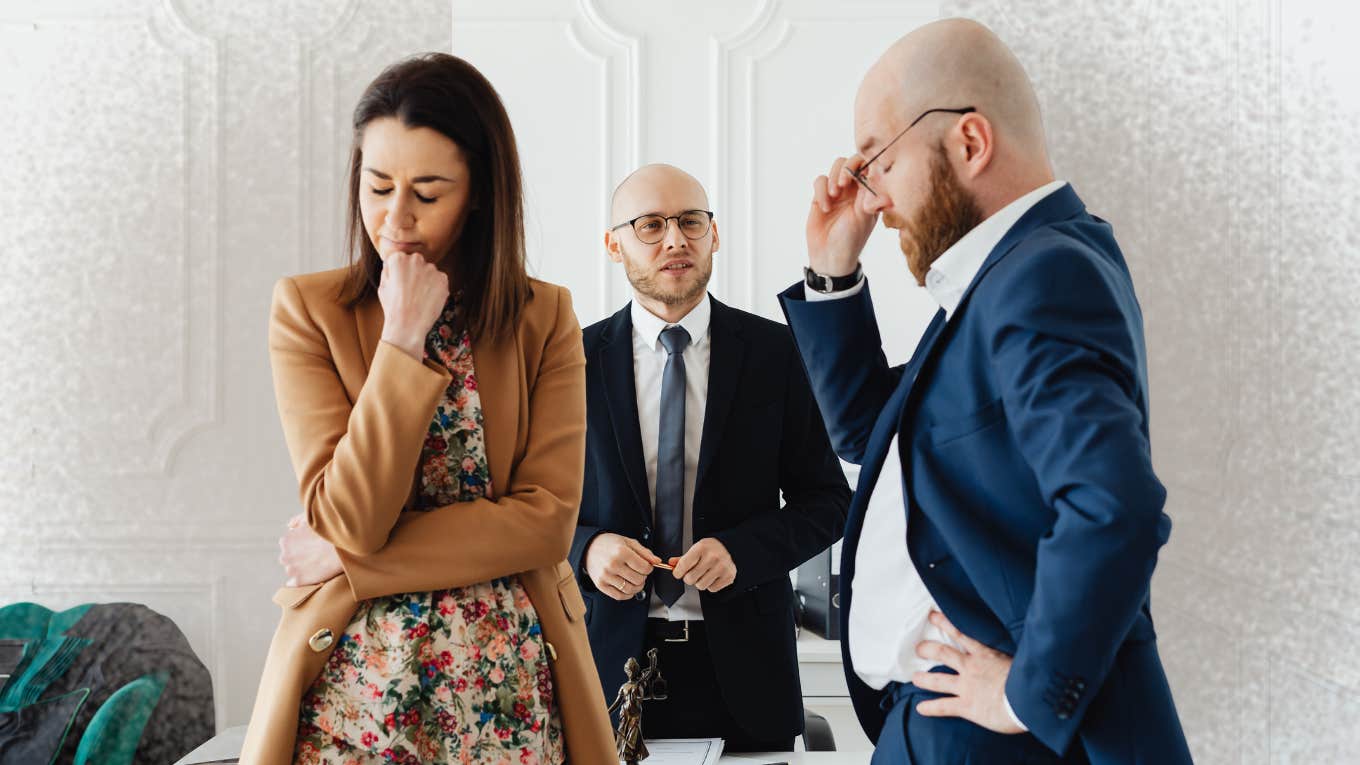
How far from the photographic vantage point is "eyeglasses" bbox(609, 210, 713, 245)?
2289 millimetres

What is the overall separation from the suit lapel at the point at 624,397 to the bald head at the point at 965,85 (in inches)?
39.4

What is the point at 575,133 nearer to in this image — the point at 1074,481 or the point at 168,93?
the point at 168,93

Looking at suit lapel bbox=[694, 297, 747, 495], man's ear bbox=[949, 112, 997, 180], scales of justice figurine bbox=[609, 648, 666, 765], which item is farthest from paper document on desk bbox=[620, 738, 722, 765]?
man's ear bbox=[949, 112, 997, 180]

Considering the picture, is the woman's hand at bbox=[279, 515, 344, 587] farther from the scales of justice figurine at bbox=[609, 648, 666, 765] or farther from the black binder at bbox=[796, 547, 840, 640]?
the black binder at bbox=[796, 547, 840, 640]

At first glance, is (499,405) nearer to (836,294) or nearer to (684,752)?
(836,294)

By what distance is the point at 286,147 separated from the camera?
3205mm

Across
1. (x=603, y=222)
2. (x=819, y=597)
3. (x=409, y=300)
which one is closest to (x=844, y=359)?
(x=409, y=300)

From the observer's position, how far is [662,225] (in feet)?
7.52

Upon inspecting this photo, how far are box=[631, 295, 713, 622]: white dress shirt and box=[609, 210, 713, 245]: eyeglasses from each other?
0.14 metres

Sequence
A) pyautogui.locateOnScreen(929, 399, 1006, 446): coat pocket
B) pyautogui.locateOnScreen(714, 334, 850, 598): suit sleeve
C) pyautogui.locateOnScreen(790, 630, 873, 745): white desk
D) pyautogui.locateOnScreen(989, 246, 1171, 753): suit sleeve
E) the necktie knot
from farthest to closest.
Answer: pyautogui.locateOnScreen(790, 630, 873, 745): white desk
the necktie knot
pyautogui.locateOnScreen(714, 334, 850, 598): suit sleeve
pyautogui.locateOnScreen(929, 399, 1006, 446): coat pocket
pyautogui.locateOnScreen(989, 246, 1171, 753): suit sleeve

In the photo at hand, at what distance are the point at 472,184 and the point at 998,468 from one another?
0.74m

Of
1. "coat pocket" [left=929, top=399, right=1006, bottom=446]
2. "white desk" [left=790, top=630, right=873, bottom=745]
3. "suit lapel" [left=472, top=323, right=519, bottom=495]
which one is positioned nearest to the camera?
"coat pocket" [left=929, top=399, right=1006, bottom=446]

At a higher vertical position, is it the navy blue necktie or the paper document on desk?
the navy blue necktie

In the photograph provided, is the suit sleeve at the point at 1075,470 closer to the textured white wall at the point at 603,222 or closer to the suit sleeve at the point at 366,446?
the suit sleeve at the point at 366,446
